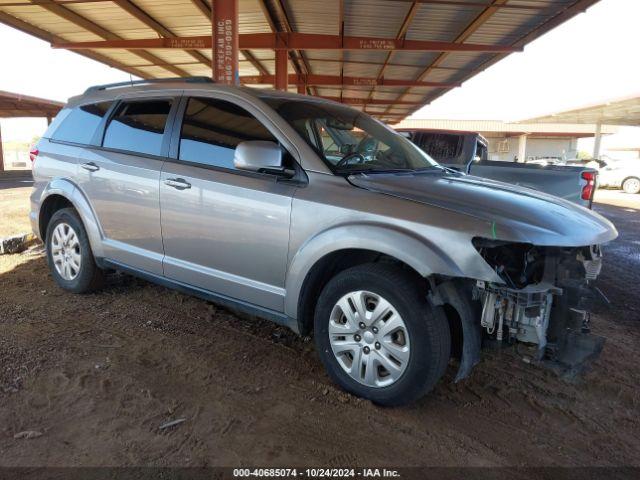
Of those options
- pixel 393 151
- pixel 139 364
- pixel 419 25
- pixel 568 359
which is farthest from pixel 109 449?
pixel 419 25

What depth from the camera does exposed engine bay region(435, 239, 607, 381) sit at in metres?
2.49

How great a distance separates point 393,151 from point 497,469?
238cm

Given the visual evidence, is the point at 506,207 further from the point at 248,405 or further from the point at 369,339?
the point at 248,405

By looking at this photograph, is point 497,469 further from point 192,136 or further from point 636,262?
point 636,262

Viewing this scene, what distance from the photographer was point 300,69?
19.4 m

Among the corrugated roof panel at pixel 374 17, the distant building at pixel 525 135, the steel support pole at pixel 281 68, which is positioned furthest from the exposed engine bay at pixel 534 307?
the distant building at pixel 525 135

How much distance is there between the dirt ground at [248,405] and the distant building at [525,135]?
40153 millimetres

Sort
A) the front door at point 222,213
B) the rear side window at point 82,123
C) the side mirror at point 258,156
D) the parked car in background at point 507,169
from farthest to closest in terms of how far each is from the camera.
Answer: the parked car in background at point 507,169, the rear side window at point 82,123, the front door at point 222,213, the side mirror at point 258,156

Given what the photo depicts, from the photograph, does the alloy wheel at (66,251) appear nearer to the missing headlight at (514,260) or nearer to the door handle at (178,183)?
the door handle at (178,183)

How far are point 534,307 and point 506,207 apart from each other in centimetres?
58

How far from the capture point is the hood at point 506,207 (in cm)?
247

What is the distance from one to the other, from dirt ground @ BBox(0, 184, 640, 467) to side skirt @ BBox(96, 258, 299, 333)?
355 mm

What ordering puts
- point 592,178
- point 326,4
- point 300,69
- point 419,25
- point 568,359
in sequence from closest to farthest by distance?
1. point 568,359
2. point 592,178
3. point 326,4
4. point 419,25
5. point 300,69

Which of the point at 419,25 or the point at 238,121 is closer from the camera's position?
the point at 238,121
